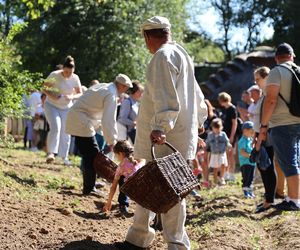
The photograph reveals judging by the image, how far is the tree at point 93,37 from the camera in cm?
1889

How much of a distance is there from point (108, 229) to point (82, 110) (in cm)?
224

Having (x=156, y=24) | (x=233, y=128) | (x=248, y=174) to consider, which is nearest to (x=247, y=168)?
(x=248, y=174)

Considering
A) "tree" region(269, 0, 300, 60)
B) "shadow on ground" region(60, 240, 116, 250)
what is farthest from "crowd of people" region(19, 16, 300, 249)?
"tree" region(269, 0, 300, 60)

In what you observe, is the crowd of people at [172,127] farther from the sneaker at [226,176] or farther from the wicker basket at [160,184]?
the wicker basket at [160,184]

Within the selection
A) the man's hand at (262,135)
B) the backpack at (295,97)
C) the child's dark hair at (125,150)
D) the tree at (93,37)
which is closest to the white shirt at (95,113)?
the child's dark hair at (125,150)

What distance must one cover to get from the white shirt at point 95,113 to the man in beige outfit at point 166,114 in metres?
2.52

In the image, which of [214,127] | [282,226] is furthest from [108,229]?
[214,127]

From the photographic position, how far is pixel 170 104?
195 inches

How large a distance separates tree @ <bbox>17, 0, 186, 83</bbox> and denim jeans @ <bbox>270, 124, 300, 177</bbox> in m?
11.7

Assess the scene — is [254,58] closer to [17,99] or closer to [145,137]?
[17,99]

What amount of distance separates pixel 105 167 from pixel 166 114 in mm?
3115

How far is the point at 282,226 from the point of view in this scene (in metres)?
6.86

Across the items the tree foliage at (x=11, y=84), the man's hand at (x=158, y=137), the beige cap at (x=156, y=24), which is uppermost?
the beige cap at (x=156, y=24)

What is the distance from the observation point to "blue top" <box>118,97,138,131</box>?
11234 mm
